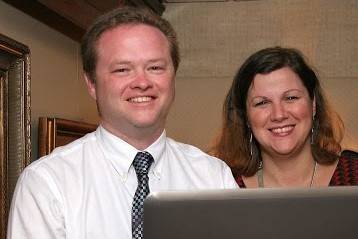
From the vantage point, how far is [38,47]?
2230 mm

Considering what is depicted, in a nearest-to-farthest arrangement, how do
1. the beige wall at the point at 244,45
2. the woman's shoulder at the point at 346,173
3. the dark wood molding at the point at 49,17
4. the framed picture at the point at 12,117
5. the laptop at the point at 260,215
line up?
the laptop at the point at 260,215
the framed picture at the point at 12,117
the dark wood molding at the point at 49,17
the woman's shoulder at the point at 346,173
the beige wall at the point at 244,45

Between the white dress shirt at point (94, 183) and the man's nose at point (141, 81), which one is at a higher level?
the man's nose at point (141, 81)

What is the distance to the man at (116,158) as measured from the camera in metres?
1.28

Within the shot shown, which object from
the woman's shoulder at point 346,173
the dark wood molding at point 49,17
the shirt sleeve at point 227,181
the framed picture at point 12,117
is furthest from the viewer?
the woman's shoulder at point 346,173

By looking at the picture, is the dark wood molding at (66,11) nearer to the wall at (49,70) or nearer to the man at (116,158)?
the wall at (49,70)

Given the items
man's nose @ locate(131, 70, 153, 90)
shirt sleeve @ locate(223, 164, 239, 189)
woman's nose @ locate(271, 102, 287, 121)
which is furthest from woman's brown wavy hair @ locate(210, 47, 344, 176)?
man's nose @ locate(131, 70, 153, 90)

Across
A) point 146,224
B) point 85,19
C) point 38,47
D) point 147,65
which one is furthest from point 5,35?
point 146,224

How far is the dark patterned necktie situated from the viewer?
130 cm

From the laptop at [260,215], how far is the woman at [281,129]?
1.29 metres

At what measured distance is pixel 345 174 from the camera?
2.18 metres

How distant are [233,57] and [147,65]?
2.72 metres

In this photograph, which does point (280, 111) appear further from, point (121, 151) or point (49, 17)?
point (49, 17)

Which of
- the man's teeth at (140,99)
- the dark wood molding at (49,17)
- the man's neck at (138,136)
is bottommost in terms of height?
the man's neck at (138,136)

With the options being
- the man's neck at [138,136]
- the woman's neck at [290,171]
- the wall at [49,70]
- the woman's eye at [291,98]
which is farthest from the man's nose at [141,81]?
the woman's neck at [290,171]
